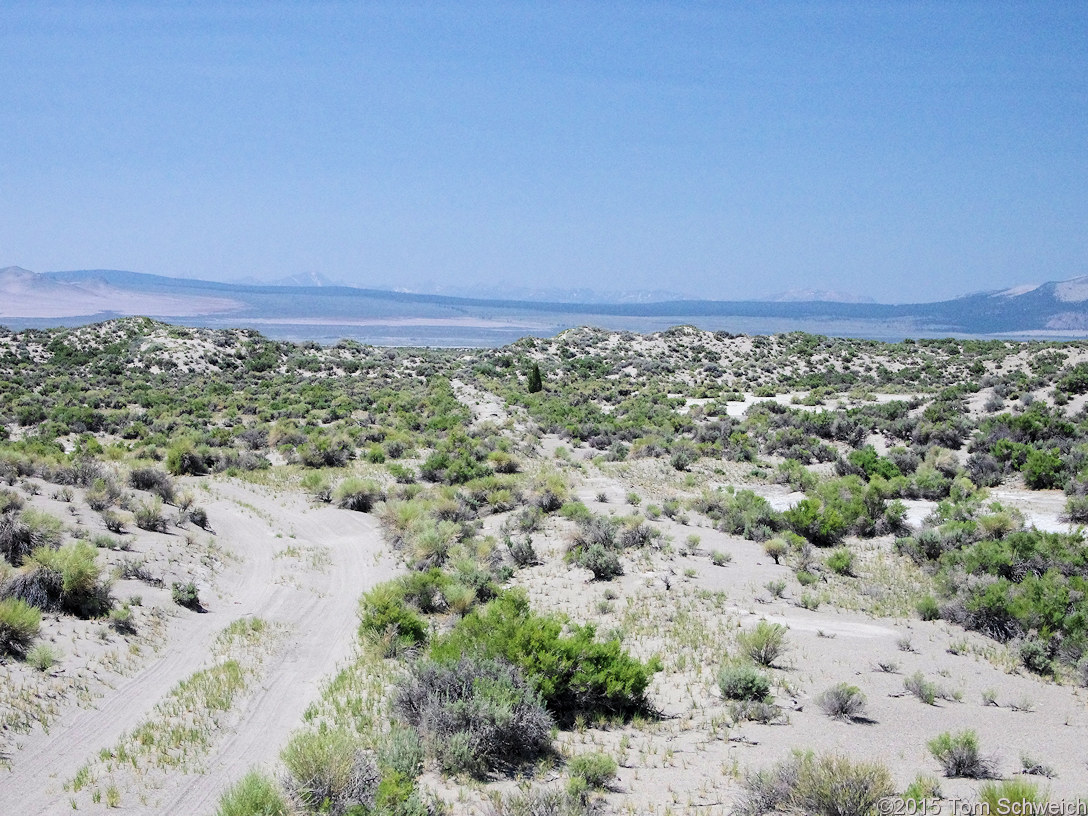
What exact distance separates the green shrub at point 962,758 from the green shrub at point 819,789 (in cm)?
89

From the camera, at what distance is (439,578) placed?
1227cm

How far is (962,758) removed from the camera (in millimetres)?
6195

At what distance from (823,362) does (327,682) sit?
54.3 m

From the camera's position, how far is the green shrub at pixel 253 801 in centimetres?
537

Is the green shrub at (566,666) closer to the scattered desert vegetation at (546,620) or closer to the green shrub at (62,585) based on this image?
the scattered desert vegetation at (546,620)

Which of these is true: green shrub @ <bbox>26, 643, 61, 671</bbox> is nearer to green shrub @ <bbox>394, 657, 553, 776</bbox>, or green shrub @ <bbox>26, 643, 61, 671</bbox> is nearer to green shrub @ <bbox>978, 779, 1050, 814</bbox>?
green shrub @ <bbox>394, 657, 553, 776</bbox>

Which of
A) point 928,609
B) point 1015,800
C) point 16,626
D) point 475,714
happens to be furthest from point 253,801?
point 928,609

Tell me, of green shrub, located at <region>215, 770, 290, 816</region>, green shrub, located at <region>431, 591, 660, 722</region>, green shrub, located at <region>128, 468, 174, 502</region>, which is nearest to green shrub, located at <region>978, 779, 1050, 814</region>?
green shrub, located at <region>431, 591, 660, 722</region>

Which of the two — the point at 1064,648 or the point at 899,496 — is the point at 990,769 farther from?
the point at 899,496

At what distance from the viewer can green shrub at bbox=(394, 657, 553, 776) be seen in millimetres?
6602

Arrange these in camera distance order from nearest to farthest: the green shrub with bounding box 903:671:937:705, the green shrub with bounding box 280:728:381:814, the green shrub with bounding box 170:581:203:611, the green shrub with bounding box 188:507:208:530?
the green shrub with bounding box 280:728:381:814, the green shrub with bounding box 903:671:937:705, the green shrub with bounding box 170:581:203:611, the green shrub with bounding box 188:507:208:530

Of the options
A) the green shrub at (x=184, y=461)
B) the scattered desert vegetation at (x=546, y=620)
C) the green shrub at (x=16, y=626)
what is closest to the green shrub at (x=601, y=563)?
the scattered desert vegetation at (x=546, y=620)

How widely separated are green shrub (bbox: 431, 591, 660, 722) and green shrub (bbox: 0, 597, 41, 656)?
546cm

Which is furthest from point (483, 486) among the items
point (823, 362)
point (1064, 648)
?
point (823, 362)
